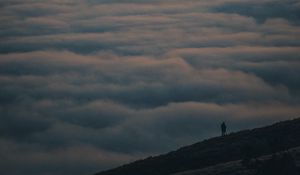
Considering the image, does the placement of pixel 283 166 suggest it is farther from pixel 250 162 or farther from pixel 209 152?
pixel 209 152

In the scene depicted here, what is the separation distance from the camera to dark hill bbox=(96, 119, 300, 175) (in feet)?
302

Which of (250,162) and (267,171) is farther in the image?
(250,162)

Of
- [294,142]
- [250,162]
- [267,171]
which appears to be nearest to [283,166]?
[267,171]

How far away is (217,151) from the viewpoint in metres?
95.9

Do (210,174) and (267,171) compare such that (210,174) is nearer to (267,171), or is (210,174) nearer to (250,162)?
(250,162)

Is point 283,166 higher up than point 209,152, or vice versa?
point 209,152

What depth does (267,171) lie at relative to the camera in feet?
226

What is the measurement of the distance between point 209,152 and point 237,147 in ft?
12.7

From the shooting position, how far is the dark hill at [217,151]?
9206 cm

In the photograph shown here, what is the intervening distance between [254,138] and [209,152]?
6.44 m

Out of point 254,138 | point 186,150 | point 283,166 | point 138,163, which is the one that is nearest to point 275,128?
point 254,138

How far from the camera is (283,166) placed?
69.0m

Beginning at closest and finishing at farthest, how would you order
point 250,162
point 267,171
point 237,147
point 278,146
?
point 267,171 → point 250,162 → point 278,146 → point 237,147

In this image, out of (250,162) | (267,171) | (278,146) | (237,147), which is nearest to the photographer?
(267,171)
